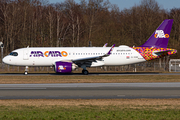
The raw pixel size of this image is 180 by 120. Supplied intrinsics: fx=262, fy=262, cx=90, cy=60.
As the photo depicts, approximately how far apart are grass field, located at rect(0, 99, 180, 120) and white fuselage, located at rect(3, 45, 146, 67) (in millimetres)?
21384

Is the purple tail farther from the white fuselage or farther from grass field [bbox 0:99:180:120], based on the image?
grass field [bbox 0:99:180:120]

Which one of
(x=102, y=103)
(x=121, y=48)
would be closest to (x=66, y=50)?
(x=121, y=48)

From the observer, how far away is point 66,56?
35.9 meters

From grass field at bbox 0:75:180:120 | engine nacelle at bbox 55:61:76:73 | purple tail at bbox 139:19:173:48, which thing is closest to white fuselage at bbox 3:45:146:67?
engine nacelle at bbox 55:61:76:73

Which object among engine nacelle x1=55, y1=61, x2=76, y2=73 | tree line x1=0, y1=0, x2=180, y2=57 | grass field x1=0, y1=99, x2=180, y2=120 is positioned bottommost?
grass field x1=0, y1=99, x2=180, y2=120

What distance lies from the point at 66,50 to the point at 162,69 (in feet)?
72.6

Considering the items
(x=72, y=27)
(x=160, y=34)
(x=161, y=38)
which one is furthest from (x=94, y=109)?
(x=72, y=27)

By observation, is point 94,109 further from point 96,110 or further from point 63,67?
point 63,67

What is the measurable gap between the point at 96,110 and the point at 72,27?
184 ft

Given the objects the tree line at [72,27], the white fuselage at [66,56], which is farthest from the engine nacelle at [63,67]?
the tree line at [72,27]

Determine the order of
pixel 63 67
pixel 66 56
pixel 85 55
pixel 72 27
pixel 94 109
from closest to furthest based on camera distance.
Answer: pixel 94 109, pixel 63 67, pixel 66 56, pixel 85 55, pixel 72 27

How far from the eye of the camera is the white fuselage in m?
Result: 35.8

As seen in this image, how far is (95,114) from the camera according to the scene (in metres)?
10.6

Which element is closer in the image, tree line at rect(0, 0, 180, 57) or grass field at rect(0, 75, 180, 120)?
grass field at rect(0, 75, 180, 120)
